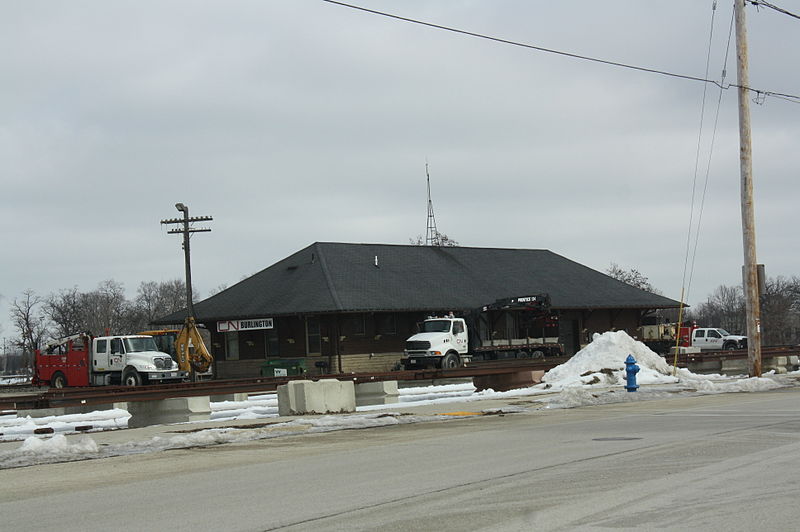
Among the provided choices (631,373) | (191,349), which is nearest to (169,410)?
(631,373)

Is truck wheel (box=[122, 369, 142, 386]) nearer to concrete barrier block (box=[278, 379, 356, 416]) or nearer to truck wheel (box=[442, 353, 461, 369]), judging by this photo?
truck wheel (box=[442, 353, 461, 369])

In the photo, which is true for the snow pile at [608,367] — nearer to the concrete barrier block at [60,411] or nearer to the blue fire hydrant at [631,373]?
the blue fire hydrant at [631,373]

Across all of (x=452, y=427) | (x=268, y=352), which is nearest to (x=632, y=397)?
(x=452, y=427)

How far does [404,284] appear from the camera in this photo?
177ft

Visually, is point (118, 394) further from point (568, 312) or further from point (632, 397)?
point (568, 312)

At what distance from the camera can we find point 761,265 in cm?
2878

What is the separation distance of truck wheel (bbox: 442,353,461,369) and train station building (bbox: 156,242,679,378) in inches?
264

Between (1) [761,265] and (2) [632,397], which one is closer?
(2) [632,397]

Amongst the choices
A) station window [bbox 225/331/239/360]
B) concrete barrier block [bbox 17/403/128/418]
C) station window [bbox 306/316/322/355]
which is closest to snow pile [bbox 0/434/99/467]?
concrete barrier block [bbox 17/403/128/418]

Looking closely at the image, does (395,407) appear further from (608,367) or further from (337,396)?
(608,367)

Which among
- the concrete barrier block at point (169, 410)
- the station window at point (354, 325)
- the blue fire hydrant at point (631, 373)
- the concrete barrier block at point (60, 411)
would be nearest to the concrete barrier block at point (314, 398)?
the concrete barrier block at point (169, 410)

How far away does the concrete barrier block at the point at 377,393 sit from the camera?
28.7 m

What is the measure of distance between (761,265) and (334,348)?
25331mm

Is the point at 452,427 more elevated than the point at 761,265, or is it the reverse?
the point at 761,265
